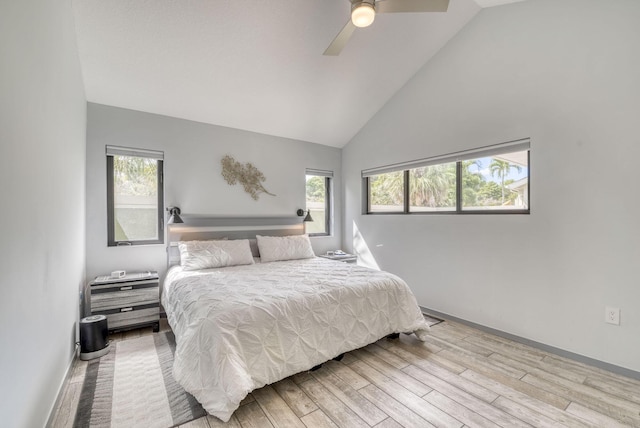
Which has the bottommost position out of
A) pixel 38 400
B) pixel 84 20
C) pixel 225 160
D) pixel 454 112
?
pixel 38 400

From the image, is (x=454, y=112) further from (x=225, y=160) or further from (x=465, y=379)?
(x=225, y=160)

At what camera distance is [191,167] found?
3.62 meters

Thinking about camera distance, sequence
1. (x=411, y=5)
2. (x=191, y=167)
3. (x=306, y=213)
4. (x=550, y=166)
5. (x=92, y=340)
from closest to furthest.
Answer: (x=411, y=5) < (x=92, y=340) < (x=550, y=166) < (x=191, y=167) < (x=306, y=213)

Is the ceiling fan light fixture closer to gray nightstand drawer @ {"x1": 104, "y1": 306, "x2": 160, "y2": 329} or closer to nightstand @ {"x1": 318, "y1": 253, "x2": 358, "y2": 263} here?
→ nightstand @ {"x1": 318, "y1": 253, "x2": 358, "y2": 263}

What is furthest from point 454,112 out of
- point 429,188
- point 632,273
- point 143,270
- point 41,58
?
point 143,270

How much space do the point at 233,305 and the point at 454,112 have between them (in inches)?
120

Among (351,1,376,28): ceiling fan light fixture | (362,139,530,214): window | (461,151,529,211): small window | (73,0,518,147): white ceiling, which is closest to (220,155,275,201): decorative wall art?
(73,0,518,147): white ceiling

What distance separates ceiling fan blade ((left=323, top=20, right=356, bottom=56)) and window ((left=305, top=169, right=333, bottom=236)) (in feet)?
7.58

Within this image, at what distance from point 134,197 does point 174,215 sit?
0.53 metres

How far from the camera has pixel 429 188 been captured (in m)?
3.70

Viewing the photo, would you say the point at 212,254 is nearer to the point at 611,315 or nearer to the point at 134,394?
the point at 134,394

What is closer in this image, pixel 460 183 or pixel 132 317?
pixel 132 317

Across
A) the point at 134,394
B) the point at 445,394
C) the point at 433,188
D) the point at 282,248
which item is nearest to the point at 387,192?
the point at 433,188

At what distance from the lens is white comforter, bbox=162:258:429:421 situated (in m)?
1.71
